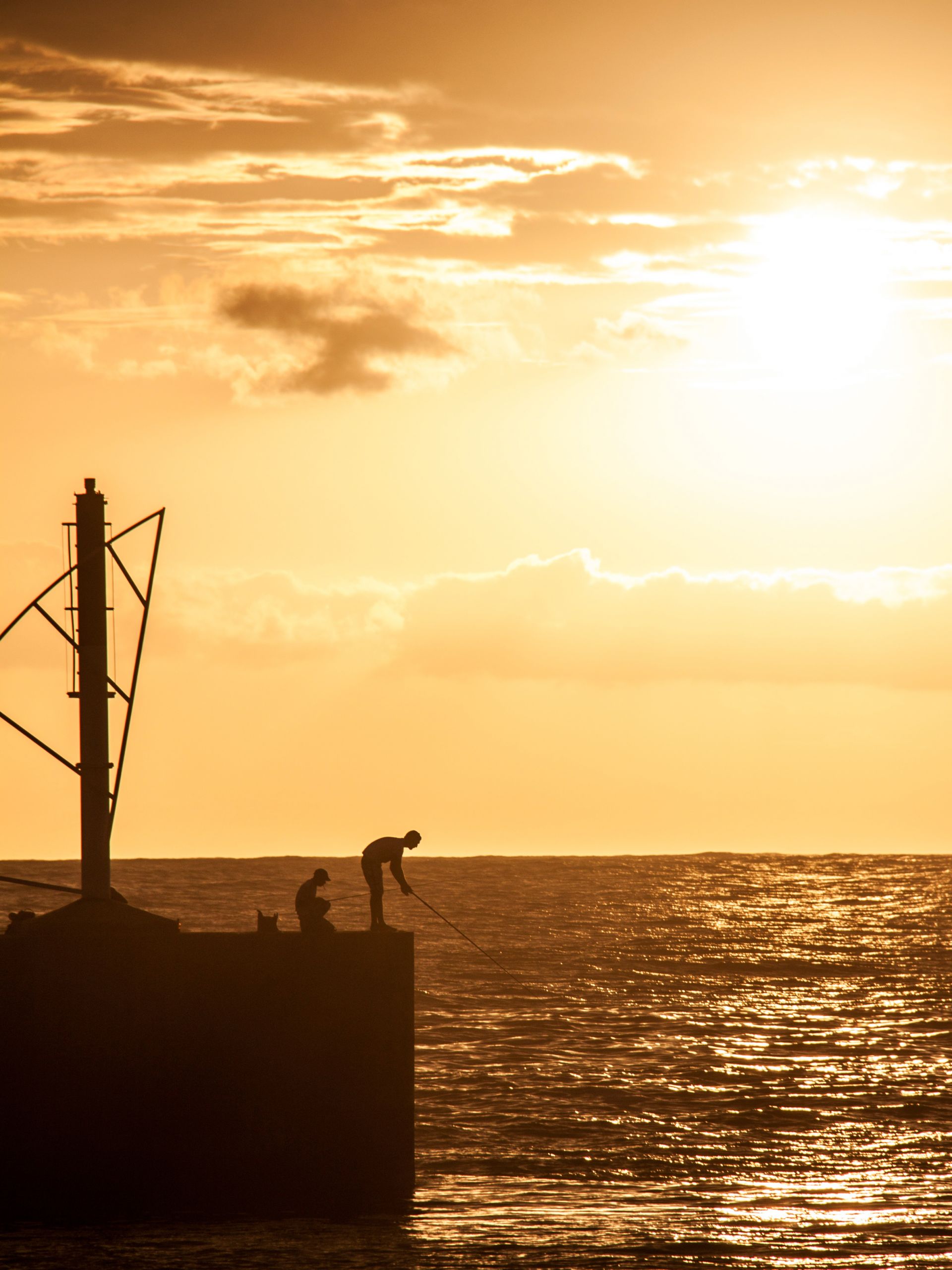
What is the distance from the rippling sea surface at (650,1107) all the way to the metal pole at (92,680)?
5.87 metres

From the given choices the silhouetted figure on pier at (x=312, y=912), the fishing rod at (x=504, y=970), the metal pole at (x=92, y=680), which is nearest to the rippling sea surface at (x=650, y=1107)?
the fishing rod at (x=504, y=970)

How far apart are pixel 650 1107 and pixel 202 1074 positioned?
13.9 meters

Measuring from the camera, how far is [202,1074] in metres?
20.3

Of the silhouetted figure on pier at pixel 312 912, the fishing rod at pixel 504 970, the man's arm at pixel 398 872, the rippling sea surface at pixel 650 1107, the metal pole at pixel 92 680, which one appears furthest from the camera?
the fishing rod at pixel 504 970

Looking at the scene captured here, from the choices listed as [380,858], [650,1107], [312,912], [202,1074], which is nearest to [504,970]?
[650,1107]

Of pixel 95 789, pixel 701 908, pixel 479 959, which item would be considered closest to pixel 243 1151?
pixel 95 789

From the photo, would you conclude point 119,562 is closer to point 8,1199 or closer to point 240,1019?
point 240,1019

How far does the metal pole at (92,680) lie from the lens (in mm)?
23141

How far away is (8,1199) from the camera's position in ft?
65.5

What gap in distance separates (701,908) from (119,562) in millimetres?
72664

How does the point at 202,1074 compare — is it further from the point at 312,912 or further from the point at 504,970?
the point at 504,970

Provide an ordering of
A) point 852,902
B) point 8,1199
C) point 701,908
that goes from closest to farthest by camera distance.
Answer: point 8,1199, point 701,908, point 852,902

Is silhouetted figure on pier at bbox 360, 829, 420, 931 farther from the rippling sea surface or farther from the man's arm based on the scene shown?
the rippling sea surface

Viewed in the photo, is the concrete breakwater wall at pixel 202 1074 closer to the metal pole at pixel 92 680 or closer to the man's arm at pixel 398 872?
the man's arm at pixel 398 872
